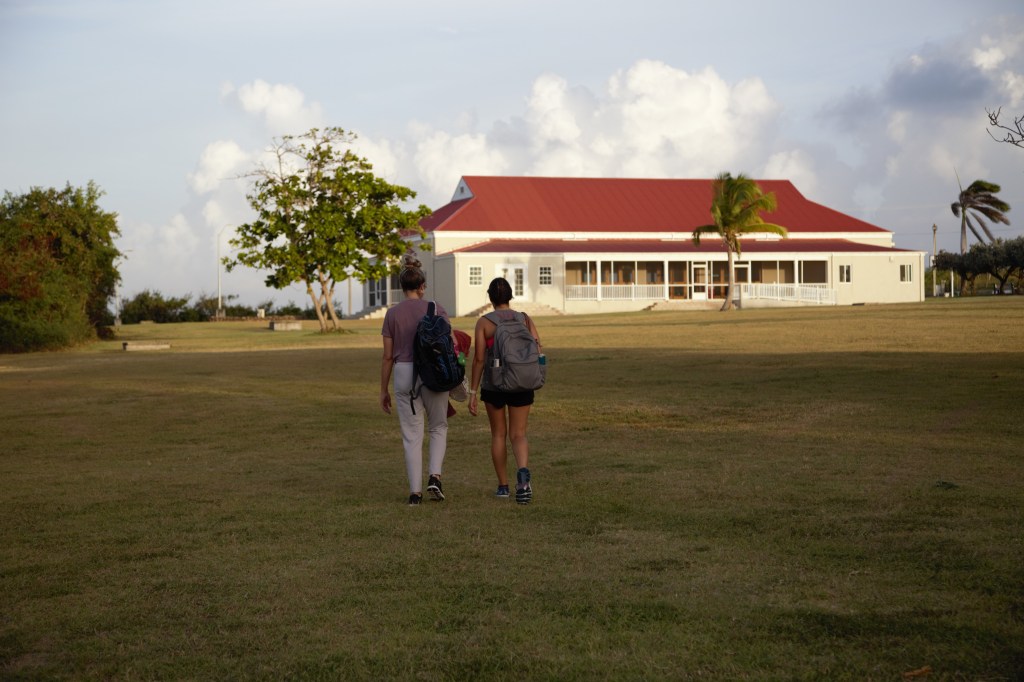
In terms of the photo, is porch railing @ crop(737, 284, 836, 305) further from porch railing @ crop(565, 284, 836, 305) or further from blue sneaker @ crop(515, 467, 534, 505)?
blue sneaker @ crop(515, 467, 534, 505)

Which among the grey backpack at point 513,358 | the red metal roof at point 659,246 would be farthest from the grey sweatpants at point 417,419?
the red metal roof at point 659,246

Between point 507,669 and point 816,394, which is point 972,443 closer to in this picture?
point 816,394

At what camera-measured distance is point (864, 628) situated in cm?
527

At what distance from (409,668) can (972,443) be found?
317 inches

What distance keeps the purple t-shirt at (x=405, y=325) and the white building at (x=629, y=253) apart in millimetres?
46085

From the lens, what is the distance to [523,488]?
884cm

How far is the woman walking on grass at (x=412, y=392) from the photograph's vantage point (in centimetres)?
882

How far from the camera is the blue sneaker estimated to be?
8820mm

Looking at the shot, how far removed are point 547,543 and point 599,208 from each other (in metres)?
56.7

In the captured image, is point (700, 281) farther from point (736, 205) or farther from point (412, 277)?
point (412, 277)

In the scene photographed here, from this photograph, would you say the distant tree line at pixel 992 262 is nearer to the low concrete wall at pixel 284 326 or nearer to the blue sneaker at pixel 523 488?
the low concrete wall at pixel 284 326

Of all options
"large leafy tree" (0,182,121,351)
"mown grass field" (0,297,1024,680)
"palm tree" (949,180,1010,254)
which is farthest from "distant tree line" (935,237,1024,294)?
"mown grass field" (0,297,1024,680)

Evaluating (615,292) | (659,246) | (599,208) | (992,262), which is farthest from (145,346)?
(992,262)

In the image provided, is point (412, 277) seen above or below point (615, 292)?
below
